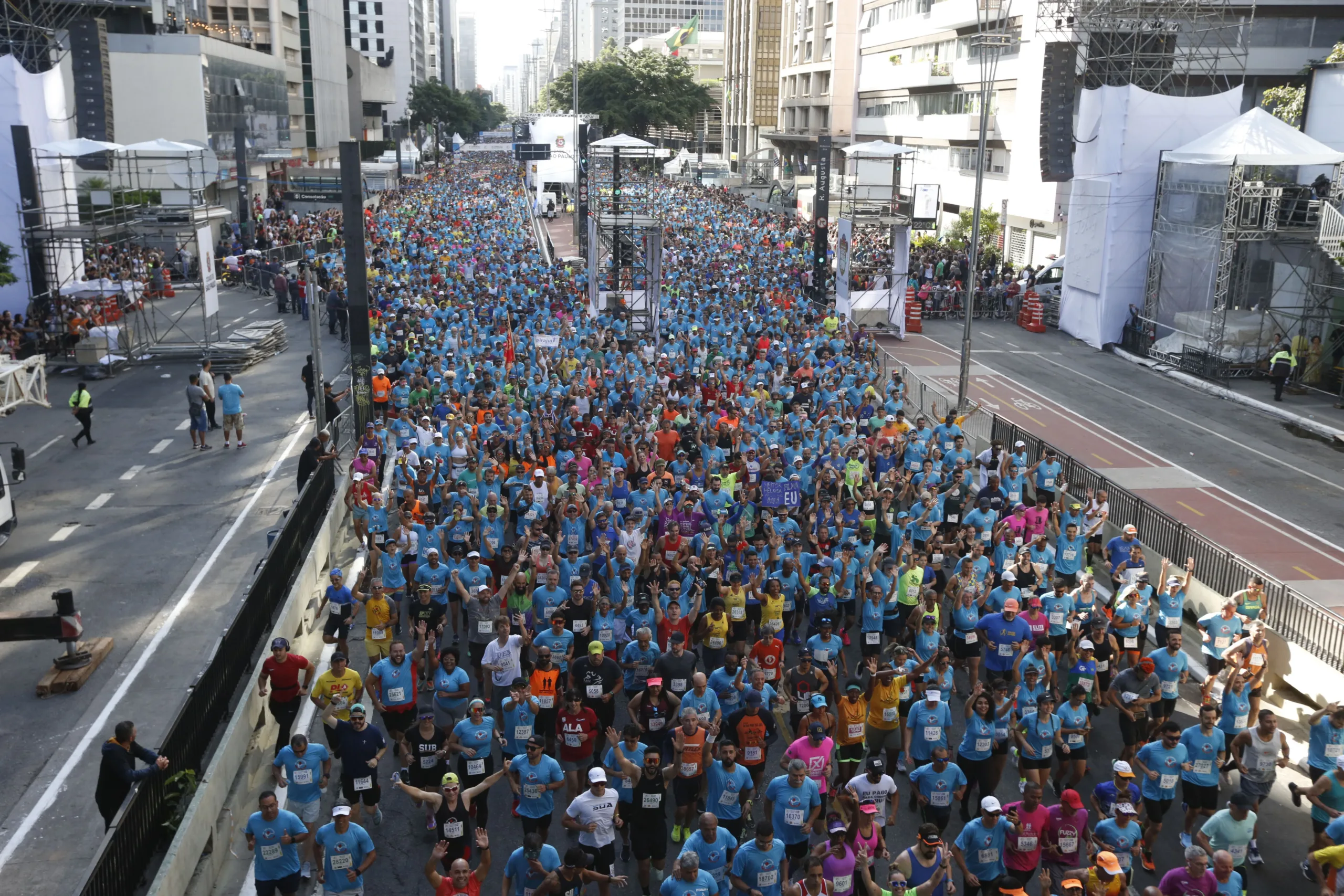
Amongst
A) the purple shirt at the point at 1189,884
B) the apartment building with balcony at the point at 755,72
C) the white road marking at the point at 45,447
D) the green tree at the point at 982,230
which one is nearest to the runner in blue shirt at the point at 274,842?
the purple shirt at the point at 1189,884

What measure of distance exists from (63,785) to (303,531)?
5.10m

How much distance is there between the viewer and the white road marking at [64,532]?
17.1 metres

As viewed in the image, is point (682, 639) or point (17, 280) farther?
point (17, 280)

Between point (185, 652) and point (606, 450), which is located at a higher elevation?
point (606, 450)

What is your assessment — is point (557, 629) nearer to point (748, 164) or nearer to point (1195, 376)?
point (1195, 376)

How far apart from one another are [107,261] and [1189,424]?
31171 mm

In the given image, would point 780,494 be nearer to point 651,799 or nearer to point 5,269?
point 651,799

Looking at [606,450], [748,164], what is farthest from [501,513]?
[748,164]

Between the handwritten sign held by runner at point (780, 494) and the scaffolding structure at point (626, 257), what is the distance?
1175 cm

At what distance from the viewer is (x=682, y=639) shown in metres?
10.3

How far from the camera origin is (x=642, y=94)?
110 metres

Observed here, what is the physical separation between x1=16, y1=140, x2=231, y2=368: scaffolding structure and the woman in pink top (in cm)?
2462

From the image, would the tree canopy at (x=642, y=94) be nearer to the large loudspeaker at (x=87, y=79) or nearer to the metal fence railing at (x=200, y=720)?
the large loudspeaker at (x=87, y=79)

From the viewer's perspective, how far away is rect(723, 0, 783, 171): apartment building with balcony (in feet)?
342
